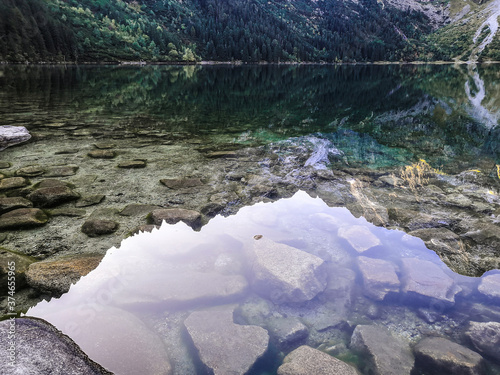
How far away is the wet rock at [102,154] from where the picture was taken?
11.9 metres

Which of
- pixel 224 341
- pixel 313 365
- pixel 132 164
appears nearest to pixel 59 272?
pixel 224 341

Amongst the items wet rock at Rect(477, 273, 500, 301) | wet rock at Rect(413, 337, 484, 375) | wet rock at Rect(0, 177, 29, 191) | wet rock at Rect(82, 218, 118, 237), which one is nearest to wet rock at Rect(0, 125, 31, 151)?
wet rock at Rect(0, 177, 29, 191)

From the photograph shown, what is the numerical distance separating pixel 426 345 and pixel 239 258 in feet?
11.4

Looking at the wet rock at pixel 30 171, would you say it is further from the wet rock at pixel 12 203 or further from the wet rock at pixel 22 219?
the wet rock at pixel 22 219

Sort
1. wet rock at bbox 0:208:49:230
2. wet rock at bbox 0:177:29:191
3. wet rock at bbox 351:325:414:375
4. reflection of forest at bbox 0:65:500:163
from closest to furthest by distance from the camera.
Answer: wet rock at bbox 351:325:414:375, wet rock at bbox 0:208:49:230, wet rock at bbox 0:177:29:191, reflection of forest at bbox 0:65:500:163

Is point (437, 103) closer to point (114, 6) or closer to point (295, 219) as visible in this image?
point (295, 219)

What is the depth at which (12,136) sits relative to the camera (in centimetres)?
1312

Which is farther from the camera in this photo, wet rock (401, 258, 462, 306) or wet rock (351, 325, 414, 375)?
wet rock (401, 258, 462, 306)

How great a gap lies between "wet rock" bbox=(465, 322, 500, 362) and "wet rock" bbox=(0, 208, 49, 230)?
344 inches

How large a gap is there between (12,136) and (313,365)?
15.6m

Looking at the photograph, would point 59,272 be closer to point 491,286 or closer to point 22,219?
point 22,219

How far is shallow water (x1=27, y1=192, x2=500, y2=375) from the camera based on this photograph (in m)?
4.09

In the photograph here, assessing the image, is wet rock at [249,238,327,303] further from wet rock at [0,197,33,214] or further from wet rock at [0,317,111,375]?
wet rock at [0,197,33,214]

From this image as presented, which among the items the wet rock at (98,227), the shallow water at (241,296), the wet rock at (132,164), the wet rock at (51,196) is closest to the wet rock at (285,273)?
the shallow water at (241,296)
